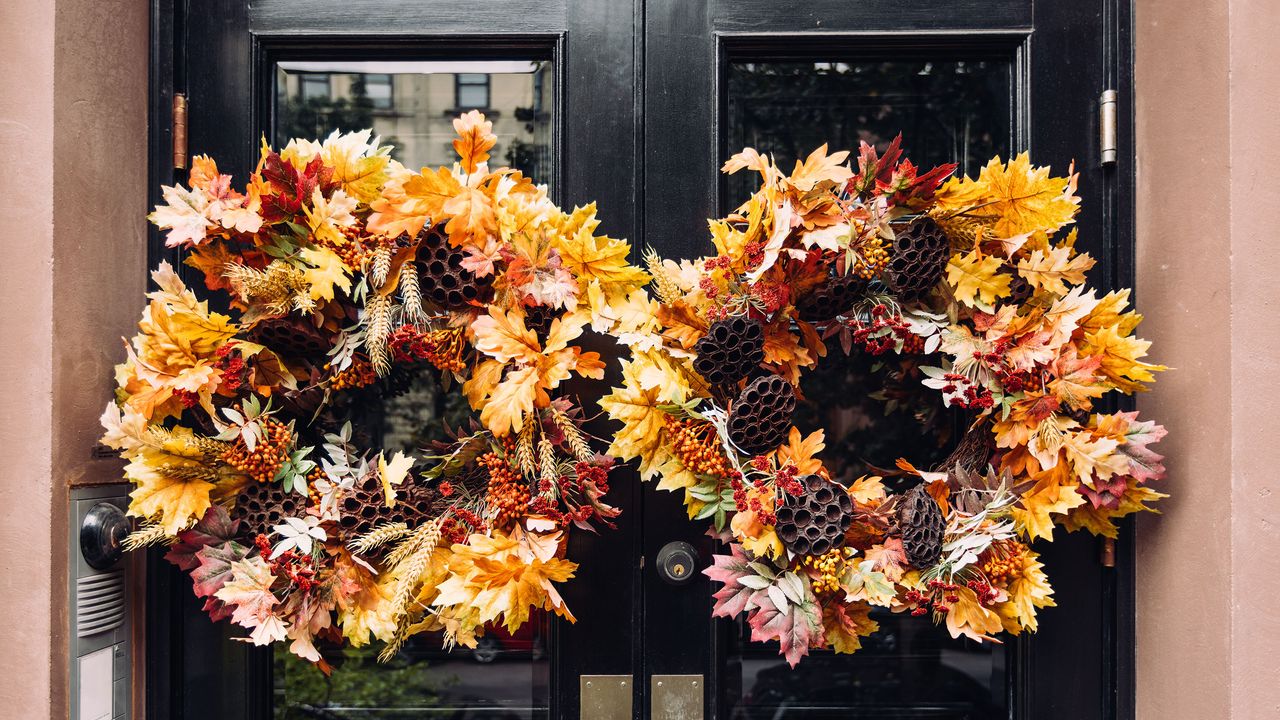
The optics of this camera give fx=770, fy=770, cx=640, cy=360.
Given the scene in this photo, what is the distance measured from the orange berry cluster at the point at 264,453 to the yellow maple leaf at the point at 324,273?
211mm

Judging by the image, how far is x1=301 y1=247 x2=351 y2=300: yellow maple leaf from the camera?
111cm

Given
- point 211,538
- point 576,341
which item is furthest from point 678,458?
point 211,538

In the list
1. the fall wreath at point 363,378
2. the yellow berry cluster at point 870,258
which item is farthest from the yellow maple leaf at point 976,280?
the fall wreath at point 363,378

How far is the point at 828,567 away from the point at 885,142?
2.50 ft

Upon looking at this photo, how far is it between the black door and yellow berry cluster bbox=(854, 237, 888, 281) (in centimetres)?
26

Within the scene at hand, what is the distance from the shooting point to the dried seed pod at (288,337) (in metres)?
1.18

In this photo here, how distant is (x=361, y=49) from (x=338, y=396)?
61cm

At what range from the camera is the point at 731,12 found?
1337 mm

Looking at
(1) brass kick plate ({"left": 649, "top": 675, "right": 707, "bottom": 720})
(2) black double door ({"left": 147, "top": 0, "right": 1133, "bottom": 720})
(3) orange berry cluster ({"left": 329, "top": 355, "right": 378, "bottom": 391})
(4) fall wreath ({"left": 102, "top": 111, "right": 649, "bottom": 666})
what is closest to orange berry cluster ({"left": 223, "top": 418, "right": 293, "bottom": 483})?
(4) fall wreath ({"left": 102, "top": 111, "right": 649, "bottom": 666})

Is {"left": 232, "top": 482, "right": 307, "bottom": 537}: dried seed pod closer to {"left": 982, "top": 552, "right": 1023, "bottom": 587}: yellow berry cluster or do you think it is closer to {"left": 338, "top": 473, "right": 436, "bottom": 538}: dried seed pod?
{"left": 338, "top": 473, "right": 436, "bottom": 538}: dried seed pod

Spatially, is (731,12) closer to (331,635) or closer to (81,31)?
(81,31)

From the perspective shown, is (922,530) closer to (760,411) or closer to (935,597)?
(935,597)

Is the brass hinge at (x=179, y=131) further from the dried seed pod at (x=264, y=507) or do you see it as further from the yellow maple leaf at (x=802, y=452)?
the yellow maple leaf at (x=802, y=452)

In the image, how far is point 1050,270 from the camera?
3.85 feet
